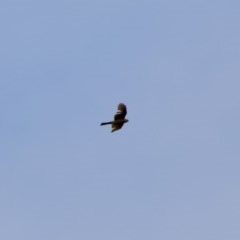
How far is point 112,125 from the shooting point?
91062mm

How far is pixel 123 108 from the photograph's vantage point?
93.3 metres

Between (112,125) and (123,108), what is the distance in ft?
12.2
